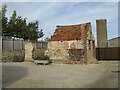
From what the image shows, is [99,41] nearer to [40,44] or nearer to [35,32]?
[35,32]

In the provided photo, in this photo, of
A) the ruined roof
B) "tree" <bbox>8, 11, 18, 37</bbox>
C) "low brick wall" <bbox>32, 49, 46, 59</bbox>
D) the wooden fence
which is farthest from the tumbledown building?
"tree" <bbox>8, 11, 18, 37</bbox>

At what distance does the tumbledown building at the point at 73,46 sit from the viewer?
25.0 m

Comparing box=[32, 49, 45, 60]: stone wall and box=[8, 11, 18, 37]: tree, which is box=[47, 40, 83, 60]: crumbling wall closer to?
box=[32, 49, 45, 60]: stone wall

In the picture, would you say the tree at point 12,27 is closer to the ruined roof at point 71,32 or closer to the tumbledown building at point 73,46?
the ruined roof at point 71,32

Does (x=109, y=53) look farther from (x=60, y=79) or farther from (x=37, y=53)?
(x=60, y=79)

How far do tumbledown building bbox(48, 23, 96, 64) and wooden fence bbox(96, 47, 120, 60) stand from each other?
7879 mm

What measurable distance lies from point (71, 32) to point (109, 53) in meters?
9.99

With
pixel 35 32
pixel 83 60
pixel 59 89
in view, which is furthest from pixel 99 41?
pixel 59 89

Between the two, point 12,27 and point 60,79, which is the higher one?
point 12,27

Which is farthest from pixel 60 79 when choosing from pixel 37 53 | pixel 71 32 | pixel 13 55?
pixel 13 55

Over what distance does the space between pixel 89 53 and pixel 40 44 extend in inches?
322

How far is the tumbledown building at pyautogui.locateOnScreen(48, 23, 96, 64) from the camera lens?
82.0 ft

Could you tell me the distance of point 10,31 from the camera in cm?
3759

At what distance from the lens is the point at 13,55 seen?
28891mm
